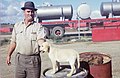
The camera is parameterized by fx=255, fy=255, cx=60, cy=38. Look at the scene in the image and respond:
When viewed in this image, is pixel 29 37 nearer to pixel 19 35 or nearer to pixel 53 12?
pixel 19 35

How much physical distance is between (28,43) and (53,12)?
1601 cm

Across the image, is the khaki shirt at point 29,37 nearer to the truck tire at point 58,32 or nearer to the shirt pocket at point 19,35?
the shirt pocket at point 19,35

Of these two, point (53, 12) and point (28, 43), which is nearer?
point (28, 43)

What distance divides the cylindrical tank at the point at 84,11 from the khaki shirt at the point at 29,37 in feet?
55.4

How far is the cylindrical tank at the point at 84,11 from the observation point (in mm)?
20562

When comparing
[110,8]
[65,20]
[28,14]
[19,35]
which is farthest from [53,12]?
[28,14]

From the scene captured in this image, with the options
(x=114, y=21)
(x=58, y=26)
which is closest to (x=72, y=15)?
(x=58, y=26)

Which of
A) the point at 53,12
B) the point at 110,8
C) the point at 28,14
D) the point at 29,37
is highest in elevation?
the point at 110,8

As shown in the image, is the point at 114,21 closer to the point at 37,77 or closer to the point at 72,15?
the point at 72,15

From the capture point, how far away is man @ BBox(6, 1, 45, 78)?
3675 millimetres

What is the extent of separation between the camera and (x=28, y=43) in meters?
3.71

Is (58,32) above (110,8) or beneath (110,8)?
beneath

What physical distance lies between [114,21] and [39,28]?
1684 cm

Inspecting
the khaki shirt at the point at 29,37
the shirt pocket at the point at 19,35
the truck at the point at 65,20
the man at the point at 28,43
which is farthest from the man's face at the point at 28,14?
the truck at the point at 65,20
